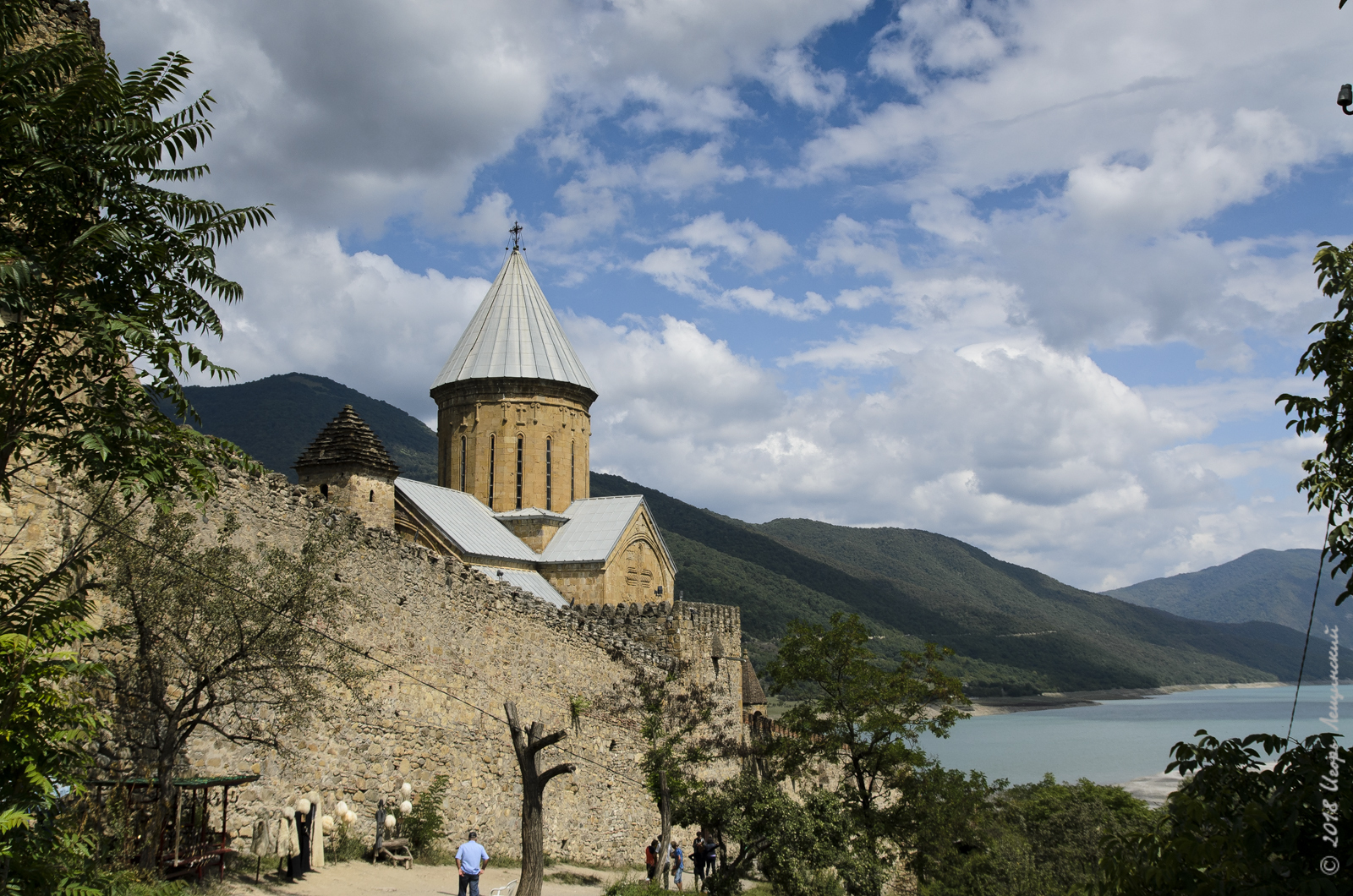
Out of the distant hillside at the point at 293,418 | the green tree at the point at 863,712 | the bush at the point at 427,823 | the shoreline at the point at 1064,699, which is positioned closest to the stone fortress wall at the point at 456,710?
the bush at the point at 427,823

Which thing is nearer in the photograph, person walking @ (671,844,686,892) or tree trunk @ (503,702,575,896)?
tree trunk @ (503,702,575,896)

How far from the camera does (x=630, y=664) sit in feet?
57.2

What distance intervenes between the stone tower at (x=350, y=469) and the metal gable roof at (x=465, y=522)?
3.28 m

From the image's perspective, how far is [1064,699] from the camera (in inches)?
3824

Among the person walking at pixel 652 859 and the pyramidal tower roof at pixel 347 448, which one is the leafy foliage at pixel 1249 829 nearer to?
the person walking at pixel 652 859

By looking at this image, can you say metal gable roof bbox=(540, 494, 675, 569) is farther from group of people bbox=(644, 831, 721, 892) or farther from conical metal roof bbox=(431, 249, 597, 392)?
group of people bbox=(644, 831, 721, 892)

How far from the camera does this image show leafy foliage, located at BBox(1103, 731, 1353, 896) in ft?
11.6

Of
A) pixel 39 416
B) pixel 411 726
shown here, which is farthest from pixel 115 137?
pixel 411 726

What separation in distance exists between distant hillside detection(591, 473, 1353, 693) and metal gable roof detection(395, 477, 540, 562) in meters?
46.6

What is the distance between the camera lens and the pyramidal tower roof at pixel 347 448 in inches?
679

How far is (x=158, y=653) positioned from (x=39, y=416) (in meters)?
4.63

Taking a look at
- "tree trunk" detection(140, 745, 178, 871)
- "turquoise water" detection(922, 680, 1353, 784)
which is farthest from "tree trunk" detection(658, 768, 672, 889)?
"turquoise water" detection(922, 680, 1353, 784)

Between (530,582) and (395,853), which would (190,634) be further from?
(530,582)

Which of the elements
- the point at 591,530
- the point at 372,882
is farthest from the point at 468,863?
the point at 591,530
